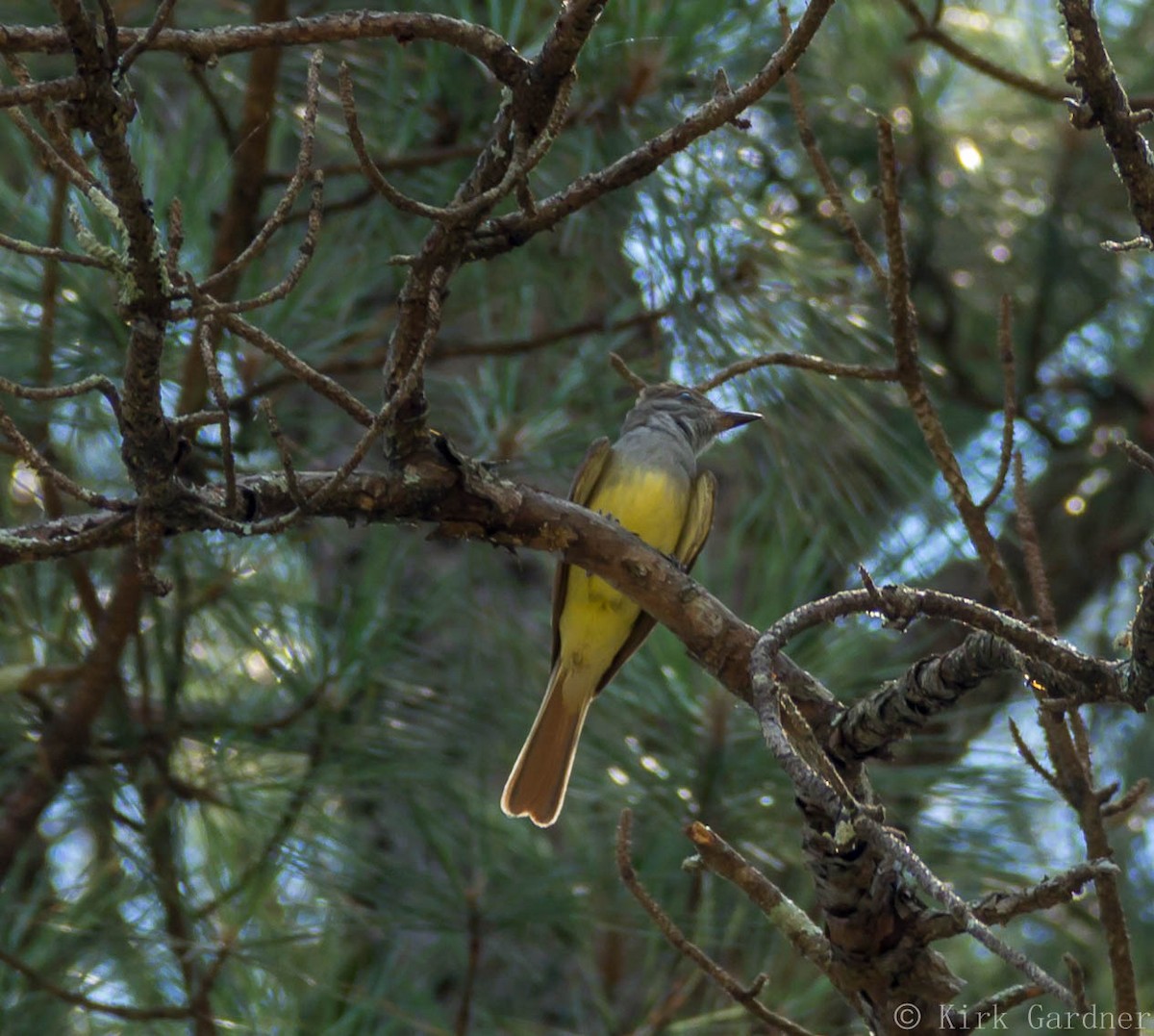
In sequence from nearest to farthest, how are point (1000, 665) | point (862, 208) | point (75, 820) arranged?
point (1000, 665)
point (75, 820)
point (862, 208)

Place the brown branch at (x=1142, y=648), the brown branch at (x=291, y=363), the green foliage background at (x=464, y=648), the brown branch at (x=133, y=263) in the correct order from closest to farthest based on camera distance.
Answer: the brown branch at (x=133, y=263), the brown branch at (x=1142, y=648), the brown branch at (x=291, y=363), the green foliage background at (x=464, y=648)

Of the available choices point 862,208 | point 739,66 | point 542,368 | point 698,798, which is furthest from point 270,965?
point 862,208

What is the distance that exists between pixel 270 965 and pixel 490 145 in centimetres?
200

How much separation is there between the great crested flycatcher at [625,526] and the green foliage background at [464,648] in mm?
107

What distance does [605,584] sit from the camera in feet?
12.9

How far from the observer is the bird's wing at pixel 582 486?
367 cm

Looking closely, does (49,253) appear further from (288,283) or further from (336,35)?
(336,35)

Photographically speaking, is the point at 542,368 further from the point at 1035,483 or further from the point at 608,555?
the point at 608,555

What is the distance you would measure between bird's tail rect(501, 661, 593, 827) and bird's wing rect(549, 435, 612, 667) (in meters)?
0.26

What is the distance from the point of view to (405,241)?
370 cm

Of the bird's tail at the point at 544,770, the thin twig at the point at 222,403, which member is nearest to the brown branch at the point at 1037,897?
the thin twig at the point at 222,403

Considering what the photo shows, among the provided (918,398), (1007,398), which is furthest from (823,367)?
(1007,398)

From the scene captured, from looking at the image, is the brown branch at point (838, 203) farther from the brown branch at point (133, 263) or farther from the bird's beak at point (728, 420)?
the bird's beak at point (728, 420)

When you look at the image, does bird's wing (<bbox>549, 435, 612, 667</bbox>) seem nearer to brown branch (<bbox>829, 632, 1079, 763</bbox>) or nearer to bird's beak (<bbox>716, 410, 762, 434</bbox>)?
bird's beak (<bbox>716, 410, 762, 434</bbox>)
